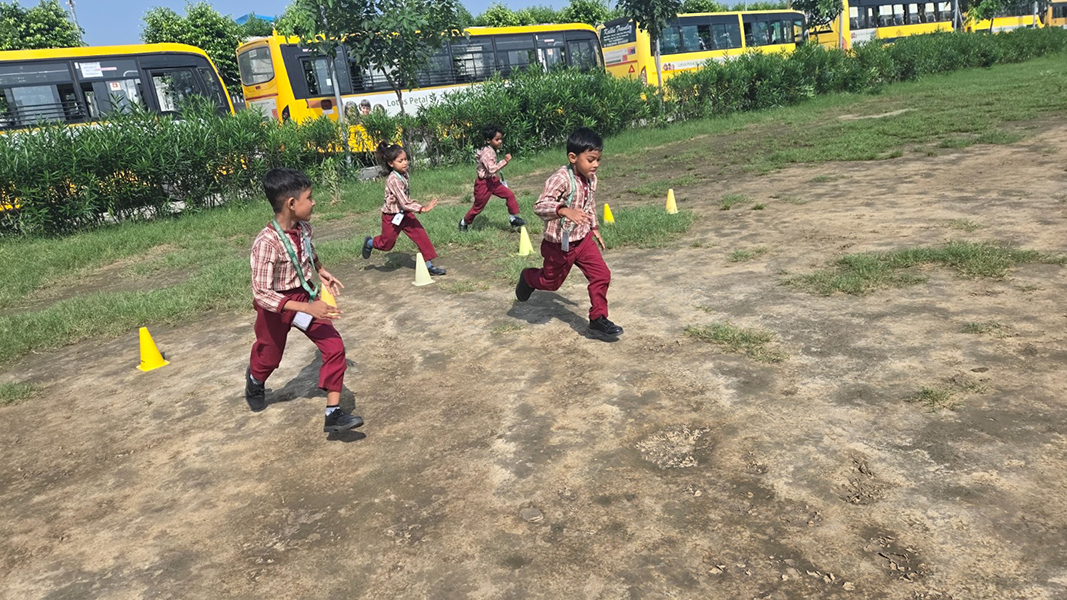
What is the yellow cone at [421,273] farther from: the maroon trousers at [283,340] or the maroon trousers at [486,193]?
the maroon trousers at [283,340]

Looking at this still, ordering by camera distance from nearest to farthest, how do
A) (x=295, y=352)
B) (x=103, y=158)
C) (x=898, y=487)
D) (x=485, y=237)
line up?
(x=898, y=487)
(x=295, y=352)
(x=485, y=237)
(x=103, y=158)

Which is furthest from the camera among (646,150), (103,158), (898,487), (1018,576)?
(646,150)

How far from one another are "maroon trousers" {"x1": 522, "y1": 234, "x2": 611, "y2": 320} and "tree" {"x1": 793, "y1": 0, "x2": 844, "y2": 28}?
2693 cm

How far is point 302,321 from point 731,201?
706 cm

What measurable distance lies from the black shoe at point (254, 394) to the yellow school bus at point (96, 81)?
12421 millimetres

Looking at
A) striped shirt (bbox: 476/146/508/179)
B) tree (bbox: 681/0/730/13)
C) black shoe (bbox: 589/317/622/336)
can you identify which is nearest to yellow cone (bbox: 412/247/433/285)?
striped shirt (bbox: 476/146/508/179)

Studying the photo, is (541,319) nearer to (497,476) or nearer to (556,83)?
(497,476)

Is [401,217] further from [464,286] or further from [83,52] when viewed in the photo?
[83,52]

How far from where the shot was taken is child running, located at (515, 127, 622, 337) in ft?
16.1

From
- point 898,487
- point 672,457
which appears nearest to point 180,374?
point 672,457

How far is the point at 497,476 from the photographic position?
340 cm

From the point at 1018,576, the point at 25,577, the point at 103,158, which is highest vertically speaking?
the point at 103,158

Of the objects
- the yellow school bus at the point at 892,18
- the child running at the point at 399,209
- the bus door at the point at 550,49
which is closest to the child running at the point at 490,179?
the child running at the point at 399,209

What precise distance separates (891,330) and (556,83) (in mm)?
14095
